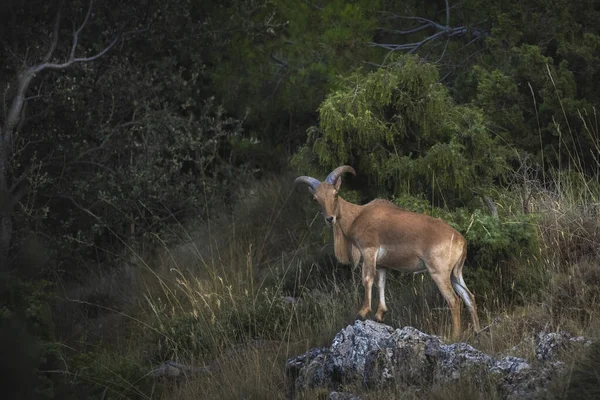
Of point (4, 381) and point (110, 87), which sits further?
point (110, 87)

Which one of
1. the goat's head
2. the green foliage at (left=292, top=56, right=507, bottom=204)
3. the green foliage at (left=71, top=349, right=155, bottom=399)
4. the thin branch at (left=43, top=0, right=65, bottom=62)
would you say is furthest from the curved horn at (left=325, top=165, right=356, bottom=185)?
the thin branch at (left=43, top=0, right=65, bottom=62)

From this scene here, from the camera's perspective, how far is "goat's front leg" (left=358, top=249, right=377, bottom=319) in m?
10.6

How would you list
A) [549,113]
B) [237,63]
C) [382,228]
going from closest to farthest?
[382,228]
[549,113]
[237,63]

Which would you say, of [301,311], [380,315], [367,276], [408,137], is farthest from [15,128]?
[380,315]

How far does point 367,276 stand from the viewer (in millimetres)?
10617

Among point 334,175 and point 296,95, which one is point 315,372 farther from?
point 296,95

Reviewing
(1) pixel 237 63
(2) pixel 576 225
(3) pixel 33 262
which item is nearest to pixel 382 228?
(2) pixel 576 225

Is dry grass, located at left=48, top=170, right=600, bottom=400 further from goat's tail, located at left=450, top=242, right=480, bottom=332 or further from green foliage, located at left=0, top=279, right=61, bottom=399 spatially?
green foliage, located at left=0, top=279, right=61, bottom=399

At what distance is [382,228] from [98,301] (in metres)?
6.59

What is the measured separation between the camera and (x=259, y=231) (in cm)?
1662

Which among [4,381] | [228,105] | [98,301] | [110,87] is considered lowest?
[98,301]

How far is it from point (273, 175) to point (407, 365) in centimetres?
981

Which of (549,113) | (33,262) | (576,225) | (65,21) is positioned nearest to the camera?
(33,262)

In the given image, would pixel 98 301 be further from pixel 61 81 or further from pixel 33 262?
pixel 33 262
